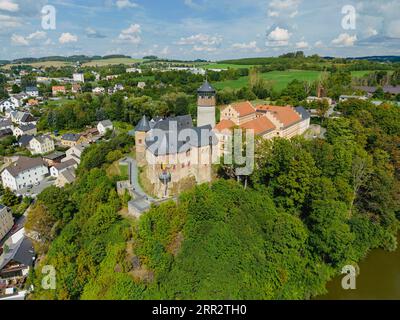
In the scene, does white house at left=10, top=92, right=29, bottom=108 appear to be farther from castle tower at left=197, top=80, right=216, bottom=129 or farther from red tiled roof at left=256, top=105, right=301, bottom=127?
red tiled roof at left=256, top=105, right=301, bottom=127

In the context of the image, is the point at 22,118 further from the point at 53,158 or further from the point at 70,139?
the point at 53,158

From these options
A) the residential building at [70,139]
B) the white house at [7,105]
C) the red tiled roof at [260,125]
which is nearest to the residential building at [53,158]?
the residential building at [70,139]

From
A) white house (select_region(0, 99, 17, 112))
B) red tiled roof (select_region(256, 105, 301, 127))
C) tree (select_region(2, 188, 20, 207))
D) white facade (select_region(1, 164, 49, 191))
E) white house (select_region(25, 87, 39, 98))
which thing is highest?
Answer: white house (select_region(25, 87, 39, 98))

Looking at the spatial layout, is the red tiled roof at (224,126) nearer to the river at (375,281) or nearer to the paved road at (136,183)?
the paved road at (136,183)

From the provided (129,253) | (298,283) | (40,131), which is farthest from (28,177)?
(298,283)

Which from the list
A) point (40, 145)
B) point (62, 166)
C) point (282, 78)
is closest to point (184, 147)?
point (62, 166)

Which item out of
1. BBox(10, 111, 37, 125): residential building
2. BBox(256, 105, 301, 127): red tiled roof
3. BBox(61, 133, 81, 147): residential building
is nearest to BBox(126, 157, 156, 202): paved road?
BBox(256, 105, 301, 127): red tiled roof
